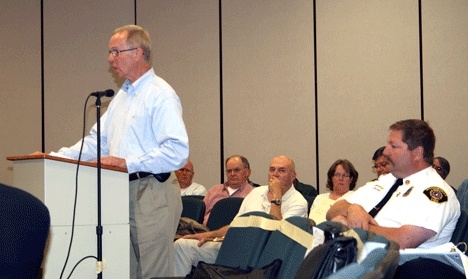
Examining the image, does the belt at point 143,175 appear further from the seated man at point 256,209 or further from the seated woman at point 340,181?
the seated woman at point 340,181

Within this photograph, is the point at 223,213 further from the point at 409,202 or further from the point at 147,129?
the point at 409,202

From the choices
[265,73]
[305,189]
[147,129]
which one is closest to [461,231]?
[147,129]

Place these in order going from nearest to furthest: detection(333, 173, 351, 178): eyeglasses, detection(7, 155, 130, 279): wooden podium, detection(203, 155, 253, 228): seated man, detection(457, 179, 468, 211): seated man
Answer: detection(7, 155, 130, 279): wooden podium < detection(457, 179, 468, 211): seated man < detection(333, 173, 351, 178): eyeglasses < detection(203, 155, 253, 228): seated man

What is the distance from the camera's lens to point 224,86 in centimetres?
816

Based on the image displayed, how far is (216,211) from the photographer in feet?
19.7

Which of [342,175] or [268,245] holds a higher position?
[342,175]

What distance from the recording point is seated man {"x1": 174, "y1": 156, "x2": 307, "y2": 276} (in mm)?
5641

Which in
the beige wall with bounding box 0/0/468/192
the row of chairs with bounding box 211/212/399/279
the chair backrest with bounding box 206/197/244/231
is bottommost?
the chair backrest with bounding box 206/197/244/231

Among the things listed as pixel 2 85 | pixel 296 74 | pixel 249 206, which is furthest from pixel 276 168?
pixel 2 85

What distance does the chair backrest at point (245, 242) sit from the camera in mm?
3527

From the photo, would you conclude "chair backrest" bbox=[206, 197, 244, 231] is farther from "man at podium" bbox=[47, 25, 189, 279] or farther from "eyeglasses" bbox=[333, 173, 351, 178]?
"man at podium" bbox=[47, 25, 189, 279]

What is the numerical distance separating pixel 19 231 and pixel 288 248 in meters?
1.71

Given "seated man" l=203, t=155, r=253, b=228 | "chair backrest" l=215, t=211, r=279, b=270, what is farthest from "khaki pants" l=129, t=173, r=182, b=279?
"seated man" l=203, t=155, r=253, b=228

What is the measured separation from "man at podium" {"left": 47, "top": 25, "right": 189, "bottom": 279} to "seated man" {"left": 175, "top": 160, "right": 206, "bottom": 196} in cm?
→ 338
